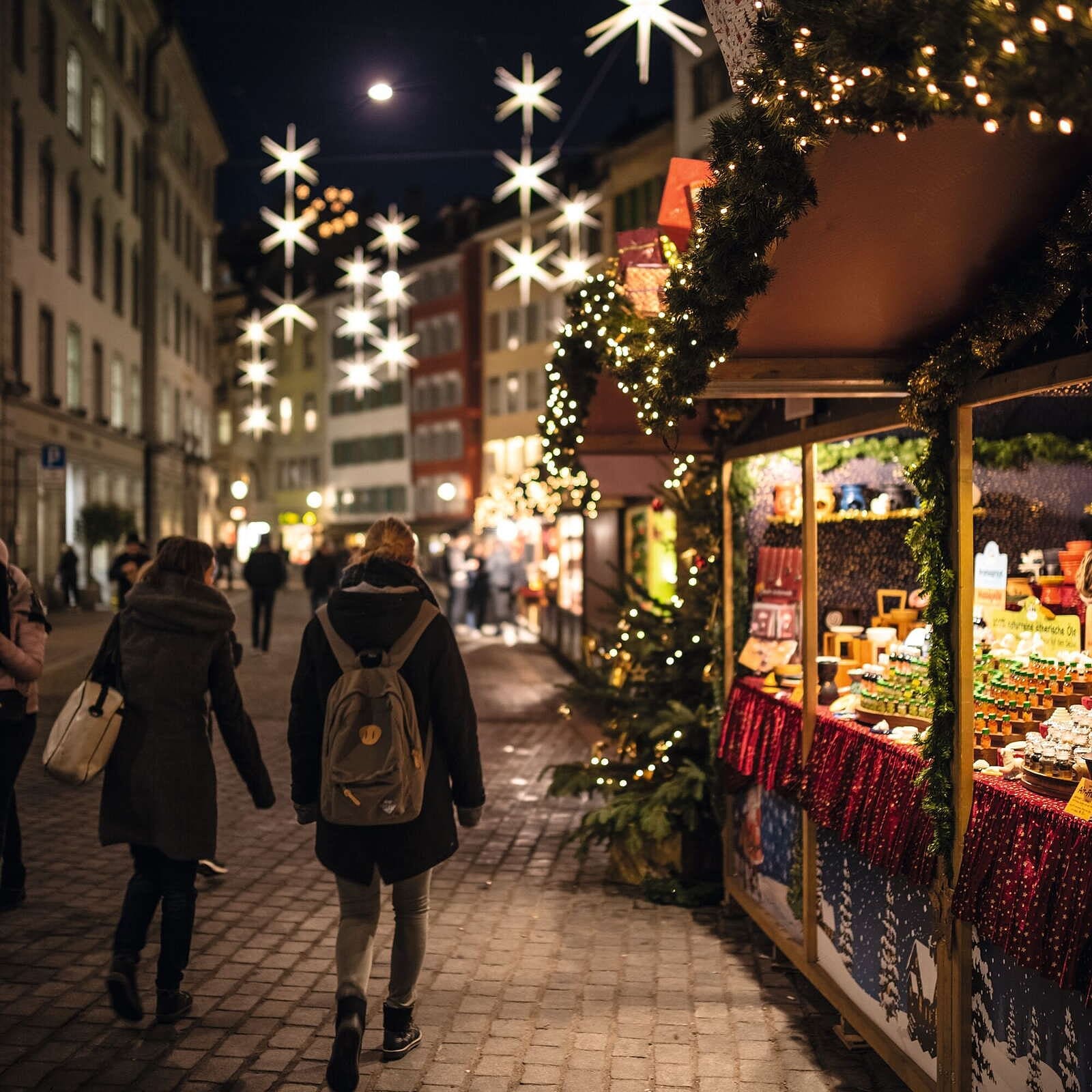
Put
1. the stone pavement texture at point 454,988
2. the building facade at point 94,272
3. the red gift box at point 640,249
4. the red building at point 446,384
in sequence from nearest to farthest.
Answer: the stone pavement texture at point 454,988, the red gift box at point 640,249, the building facade at point 94,272, the red building at point 446,384

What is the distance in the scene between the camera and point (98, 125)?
35.8 metres

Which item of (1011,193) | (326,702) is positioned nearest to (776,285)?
(1011,193)

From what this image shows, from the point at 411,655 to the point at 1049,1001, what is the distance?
237 centimetres

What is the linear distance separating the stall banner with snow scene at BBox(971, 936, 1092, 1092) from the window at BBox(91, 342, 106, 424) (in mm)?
33969

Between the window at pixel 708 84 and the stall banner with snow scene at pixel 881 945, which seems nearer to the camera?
the stall banner with snow scene at pixel 881 945

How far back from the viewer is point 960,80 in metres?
2.73

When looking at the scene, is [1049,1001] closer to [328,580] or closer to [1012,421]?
[1012,421]

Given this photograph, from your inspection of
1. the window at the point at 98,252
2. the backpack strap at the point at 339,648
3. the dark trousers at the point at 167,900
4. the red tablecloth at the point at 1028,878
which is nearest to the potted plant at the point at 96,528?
the window at the point at 98,252

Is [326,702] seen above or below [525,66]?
below

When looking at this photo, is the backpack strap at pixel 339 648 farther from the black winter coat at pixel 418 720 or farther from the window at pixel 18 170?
the window at pixel 18 170

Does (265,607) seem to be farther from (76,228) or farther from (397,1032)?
(397,1032)

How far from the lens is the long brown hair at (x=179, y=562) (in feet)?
18.6

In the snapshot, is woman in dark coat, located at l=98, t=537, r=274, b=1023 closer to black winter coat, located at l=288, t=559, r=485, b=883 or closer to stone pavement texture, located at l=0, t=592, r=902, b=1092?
stone pavement texture, located at l=0, t=592, r=902, b=1092

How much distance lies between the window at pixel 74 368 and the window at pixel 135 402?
558cm
